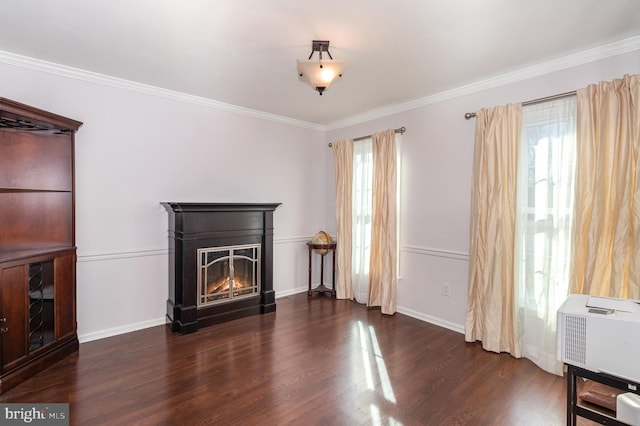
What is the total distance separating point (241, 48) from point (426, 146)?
2241mm

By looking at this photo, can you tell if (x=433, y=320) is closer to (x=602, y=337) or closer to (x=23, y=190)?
(x=602, y=337)

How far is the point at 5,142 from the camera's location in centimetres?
260

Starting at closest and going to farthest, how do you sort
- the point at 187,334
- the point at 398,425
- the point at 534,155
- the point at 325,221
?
1. the point at 398,425
2. the point at 534,155
3. the point at 187,334
4. the point at 325,221

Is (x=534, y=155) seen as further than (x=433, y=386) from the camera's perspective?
Yes

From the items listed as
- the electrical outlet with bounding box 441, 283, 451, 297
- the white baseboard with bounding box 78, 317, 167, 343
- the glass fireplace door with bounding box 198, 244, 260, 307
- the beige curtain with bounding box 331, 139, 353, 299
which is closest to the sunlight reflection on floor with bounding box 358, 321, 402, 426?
the electrical outlet with bounding box 441, 283, 451, 297

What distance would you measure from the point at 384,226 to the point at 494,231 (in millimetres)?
1284

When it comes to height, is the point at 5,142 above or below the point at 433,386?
above

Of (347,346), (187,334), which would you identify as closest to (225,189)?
(187,334)

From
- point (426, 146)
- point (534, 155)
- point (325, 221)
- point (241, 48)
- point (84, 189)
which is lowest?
point (325, 221)

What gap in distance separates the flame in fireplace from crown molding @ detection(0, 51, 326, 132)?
2.11 meters

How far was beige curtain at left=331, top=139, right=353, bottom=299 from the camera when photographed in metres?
4.45

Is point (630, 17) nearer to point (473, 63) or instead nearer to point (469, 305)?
point (473, 63)

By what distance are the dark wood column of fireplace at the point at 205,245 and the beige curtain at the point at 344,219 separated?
1.06m

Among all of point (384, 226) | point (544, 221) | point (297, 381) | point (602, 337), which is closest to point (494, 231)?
point (544, 221)
